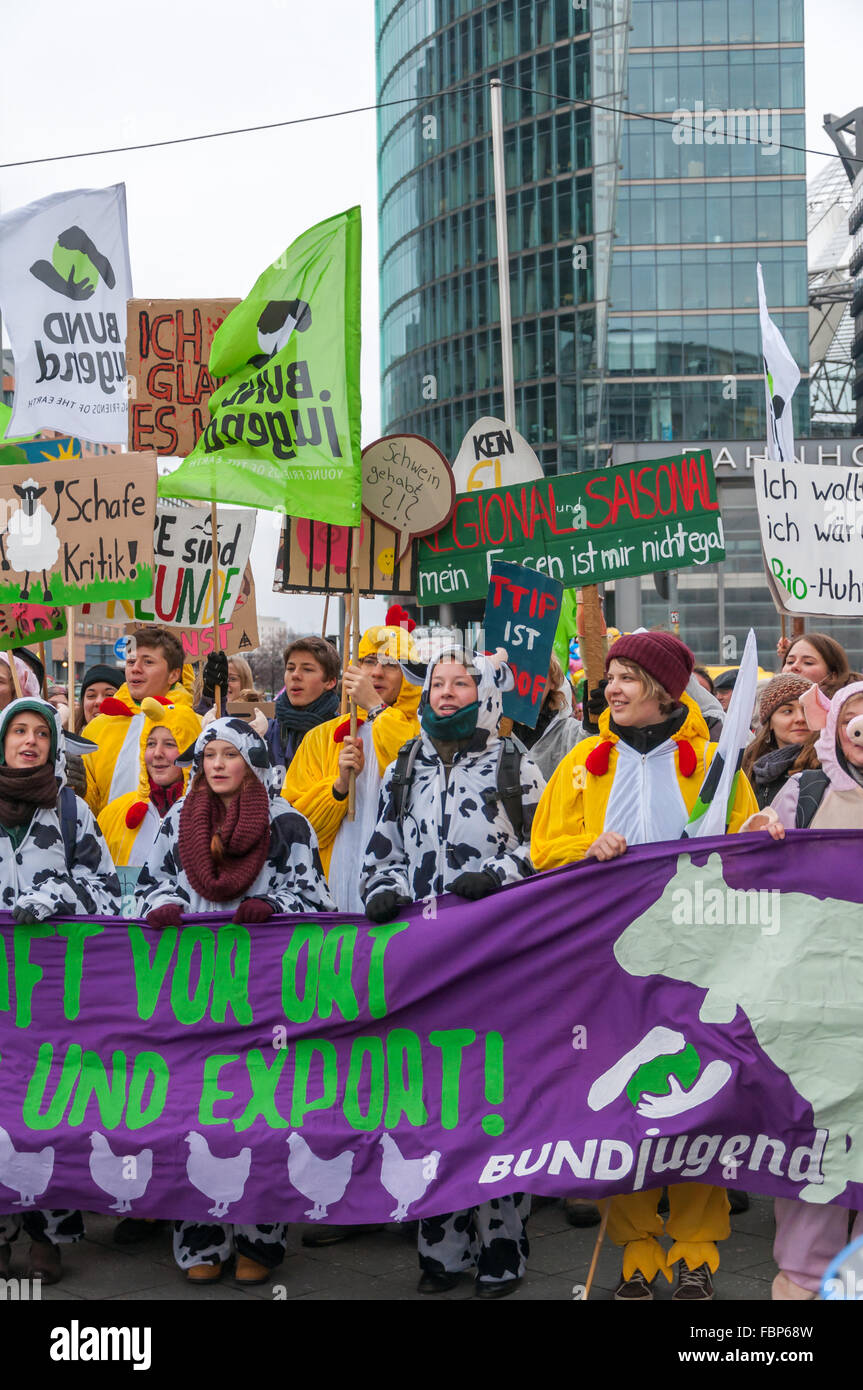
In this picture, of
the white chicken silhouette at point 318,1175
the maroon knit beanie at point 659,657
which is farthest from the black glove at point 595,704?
the white chicken silhouette at point 318,1175

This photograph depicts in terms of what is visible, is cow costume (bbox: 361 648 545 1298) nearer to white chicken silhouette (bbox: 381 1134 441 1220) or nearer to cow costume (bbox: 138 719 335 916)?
cow costume (bbox: 138 719 335 916)

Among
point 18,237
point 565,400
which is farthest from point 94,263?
point 565,400

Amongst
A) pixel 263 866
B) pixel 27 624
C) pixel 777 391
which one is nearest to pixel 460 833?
pixel 263 866

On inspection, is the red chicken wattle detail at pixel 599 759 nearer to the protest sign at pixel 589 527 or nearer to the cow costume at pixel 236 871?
the cow costume at pixel 236 871

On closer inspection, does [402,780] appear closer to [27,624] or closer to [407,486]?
[407,486]

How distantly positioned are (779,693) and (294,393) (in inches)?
84.8

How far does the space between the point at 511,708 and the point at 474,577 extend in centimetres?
167

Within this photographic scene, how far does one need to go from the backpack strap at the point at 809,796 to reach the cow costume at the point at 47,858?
210cm

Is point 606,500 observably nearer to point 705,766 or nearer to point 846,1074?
point 705,766

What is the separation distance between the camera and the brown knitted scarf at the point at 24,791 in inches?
175

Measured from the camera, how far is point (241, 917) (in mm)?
4254

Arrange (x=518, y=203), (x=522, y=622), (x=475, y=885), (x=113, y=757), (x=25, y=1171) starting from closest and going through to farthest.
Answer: (x=475, y=885)
(x=25, y=1171)
(x=522, y=622)
(x=113, y=757)
(x=518, y=203)

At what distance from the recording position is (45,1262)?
432cm

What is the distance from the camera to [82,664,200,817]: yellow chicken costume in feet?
19.7
